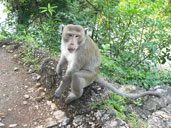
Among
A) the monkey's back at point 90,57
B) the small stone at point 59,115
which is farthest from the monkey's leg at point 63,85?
the monkey's back at point 90,57

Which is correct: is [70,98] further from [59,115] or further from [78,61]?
[78,61]

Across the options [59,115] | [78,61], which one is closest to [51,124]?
[59,115]

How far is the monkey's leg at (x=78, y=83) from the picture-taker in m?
3.45

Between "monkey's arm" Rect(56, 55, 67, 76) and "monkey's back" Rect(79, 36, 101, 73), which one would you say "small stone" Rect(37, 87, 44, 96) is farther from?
"monkey's back" Rect(79, 36, 101, 73)

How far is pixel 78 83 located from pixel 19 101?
1390 mm

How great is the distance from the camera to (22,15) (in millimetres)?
6918

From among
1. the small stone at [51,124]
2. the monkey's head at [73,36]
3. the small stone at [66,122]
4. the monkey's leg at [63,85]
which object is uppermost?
the monkey's head at [73,36]

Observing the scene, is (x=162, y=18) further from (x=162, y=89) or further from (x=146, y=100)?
(x=146, y=100)

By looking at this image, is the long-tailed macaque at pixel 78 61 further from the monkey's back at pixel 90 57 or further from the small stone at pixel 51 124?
the small stone at pixel 51 124

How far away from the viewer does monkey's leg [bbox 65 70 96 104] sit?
136 inches

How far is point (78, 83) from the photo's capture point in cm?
345

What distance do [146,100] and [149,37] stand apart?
6.81 feet

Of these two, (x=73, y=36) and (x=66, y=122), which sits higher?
(x=73, y=36)

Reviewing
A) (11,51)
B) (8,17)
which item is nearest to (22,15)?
(8,17)
